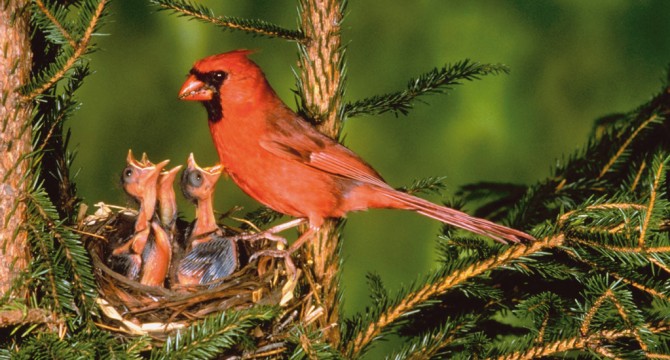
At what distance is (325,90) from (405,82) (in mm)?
1078

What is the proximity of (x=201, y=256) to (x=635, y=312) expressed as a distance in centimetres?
82

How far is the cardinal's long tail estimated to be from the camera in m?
1.42

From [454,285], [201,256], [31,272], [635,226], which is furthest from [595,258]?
[31,272]

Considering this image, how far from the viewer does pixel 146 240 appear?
1.66 metres

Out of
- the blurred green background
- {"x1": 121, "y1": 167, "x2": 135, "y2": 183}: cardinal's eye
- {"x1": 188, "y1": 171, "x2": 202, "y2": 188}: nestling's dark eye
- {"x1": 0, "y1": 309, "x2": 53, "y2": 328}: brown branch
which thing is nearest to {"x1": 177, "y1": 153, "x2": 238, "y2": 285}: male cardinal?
{"x1": 188, "y1": 171, "x2": 202, "y2": 188}: nestling's dark eye

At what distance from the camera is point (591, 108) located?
2.70 meters

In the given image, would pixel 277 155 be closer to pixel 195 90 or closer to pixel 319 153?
pixel 319 153

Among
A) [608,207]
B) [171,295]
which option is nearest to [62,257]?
[171,295]

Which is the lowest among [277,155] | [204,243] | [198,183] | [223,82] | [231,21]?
[204,243]

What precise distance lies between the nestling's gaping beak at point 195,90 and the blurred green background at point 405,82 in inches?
33.9

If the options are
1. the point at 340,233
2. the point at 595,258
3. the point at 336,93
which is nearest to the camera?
the point at 595,258

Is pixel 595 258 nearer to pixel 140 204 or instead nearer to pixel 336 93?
pixel 336 93

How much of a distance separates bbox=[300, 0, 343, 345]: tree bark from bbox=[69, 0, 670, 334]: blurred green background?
2.99 ft

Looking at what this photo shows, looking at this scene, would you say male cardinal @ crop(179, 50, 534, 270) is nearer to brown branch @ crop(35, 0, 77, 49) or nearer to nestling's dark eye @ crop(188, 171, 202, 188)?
nestling's dark eye @ crop(188, 171, 202, 188)
